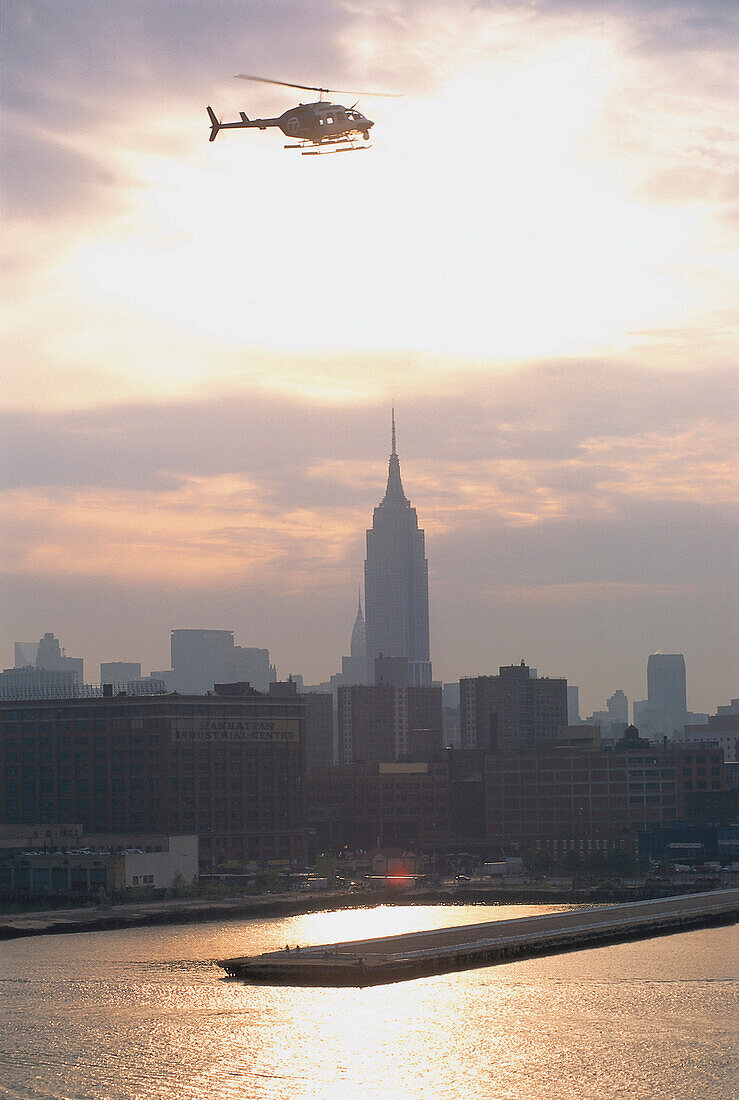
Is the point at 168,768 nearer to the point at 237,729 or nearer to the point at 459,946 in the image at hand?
the point at 237,729

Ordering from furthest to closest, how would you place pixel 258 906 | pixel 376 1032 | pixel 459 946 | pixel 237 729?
pixel 237 729
pixel 258 906
pixel 459 946
pixel 376 1032

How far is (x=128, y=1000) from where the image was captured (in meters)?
88.2

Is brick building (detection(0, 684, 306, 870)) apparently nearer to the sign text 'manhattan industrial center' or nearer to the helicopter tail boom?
the sign text 'manhattan industrial center'

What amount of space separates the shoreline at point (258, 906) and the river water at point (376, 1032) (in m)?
21.3

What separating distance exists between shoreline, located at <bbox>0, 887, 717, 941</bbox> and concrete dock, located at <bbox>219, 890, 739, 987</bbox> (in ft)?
91.7

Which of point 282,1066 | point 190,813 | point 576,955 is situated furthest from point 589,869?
point 282,1066

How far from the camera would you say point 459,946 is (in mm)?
103688

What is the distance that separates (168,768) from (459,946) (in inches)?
3240

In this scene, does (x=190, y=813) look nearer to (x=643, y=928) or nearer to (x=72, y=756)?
(x=72, y=756)

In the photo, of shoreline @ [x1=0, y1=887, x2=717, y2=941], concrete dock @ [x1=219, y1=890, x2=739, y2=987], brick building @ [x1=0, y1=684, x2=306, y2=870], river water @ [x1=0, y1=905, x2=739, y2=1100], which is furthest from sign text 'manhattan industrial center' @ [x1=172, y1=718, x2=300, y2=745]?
river water @ [x1=0, y1=905, x2=739, y2=1100]

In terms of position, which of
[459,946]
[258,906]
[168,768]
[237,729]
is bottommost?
[258,906]

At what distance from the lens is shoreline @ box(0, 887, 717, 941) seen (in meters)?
131

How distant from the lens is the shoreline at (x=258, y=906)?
131 meters

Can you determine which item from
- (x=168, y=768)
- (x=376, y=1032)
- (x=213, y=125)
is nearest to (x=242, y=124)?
(x=213, y=125)
